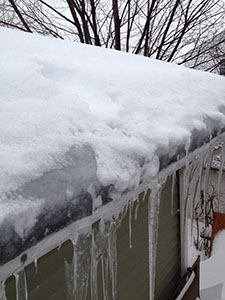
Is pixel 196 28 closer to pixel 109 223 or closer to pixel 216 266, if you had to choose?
pixel 216 266

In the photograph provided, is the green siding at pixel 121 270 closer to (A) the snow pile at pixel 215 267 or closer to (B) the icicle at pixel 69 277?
(B) the icicle at pixel 69 277

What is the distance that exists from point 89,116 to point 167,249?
241 centimetres

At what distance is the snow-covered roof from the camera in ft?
1.99

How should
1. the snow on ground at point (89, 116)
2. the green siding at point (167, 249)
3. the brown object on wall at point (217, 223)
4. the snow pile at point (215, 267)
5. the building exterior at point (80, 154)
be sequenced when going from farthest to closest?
the brown object on wall at point (217, 223) < the snow pile at point (215, 267) < the green siding at point (167, 249) < the snow on ground at point (89, 116) < the building exterior at point (80, 154)

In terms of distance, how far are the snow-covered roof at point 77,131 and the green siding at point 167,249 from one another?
52.2 inches

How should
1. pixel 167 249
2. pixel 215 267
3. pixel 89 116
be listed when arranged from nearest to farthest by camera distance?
pixel 89 116 < pixel 167 249 < pixel 215 267

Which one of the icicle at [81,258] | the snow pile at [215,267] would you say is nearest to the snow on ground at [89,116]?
the icicle at [81,258]

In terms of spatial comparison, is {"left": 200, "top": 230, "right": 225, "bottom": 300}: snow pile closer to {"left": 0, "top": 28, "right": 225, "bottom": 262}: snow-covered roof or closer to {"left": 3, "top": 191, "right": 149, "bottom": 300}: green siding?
{"left": 3, "top": 191, "right": 149, "bottom": 300}: green siding

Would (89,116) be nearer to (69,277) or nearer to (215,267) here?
(69,277)

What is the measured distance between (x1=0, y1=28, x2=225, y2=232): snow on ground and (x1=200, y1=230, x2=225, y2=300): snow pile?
2.85m

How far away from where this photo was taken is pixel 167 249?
2.93 metres

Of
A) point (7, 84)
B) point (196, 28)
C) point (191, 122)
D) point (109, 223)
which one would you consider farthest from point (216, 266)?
point (196, 28)

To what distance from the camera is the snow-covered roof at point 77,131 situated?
1.99ft

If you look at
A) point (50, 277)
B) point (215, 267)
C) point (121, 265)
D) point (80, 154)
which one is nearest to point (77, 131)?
point (80, 154)
